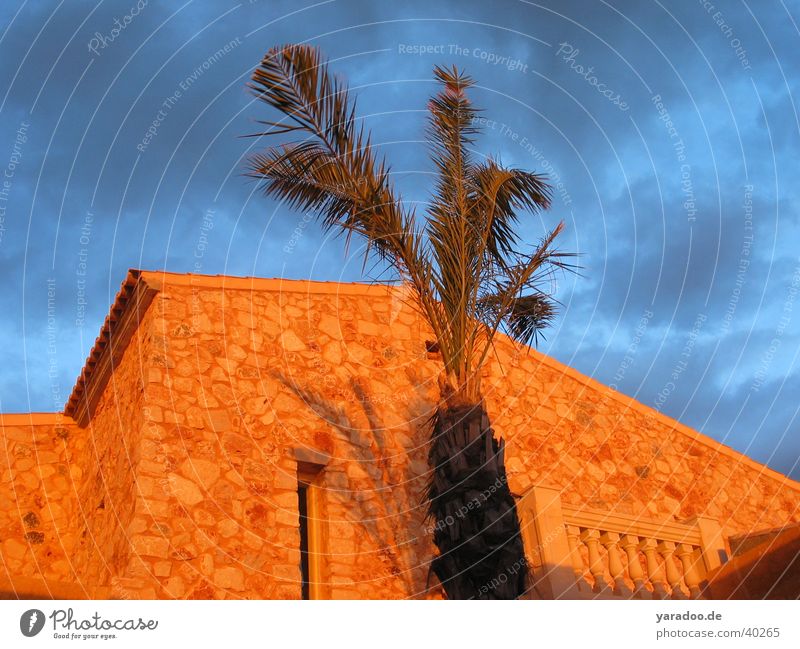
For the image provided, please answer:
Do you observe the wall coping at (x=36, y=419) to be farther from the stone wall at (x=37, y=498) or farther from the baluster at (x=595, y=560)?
the baluster at (x=595, y=560)

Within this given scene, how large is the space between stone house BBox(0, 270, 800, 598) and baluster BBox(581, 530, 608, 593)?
0.02 m

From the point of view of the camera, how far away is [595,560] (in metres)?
8.98

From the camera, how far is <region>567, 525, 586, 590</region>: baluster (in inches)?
342

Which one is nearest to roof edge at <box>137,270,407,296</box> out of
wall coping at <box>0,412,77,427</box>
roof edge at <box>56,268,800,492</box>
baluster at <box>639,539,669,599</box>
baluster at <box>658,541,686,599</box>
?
roof edge at <box>56,268,800,492</box>

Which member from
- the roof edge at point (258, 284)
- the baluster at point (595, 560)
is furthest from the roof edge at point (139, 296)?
the baluster at point (595, 560)

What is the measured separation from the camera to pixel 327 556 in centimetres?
1005

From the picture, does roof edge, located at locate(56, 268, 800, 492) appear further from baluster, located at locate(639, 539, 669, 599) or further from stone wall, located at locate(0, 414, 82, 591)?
baluster, located at locate(639, 539, 669, 599)

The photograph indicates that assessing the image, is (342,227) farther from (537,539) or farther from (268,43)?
(537,539)

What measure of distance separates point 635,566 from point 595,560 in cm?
43

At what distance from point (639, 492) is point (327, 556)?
4919 millimetres

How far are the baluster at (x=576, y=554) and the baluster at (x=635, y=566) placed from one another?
561mm

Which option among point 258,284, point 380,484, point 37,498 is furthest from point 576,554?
point 37,498
